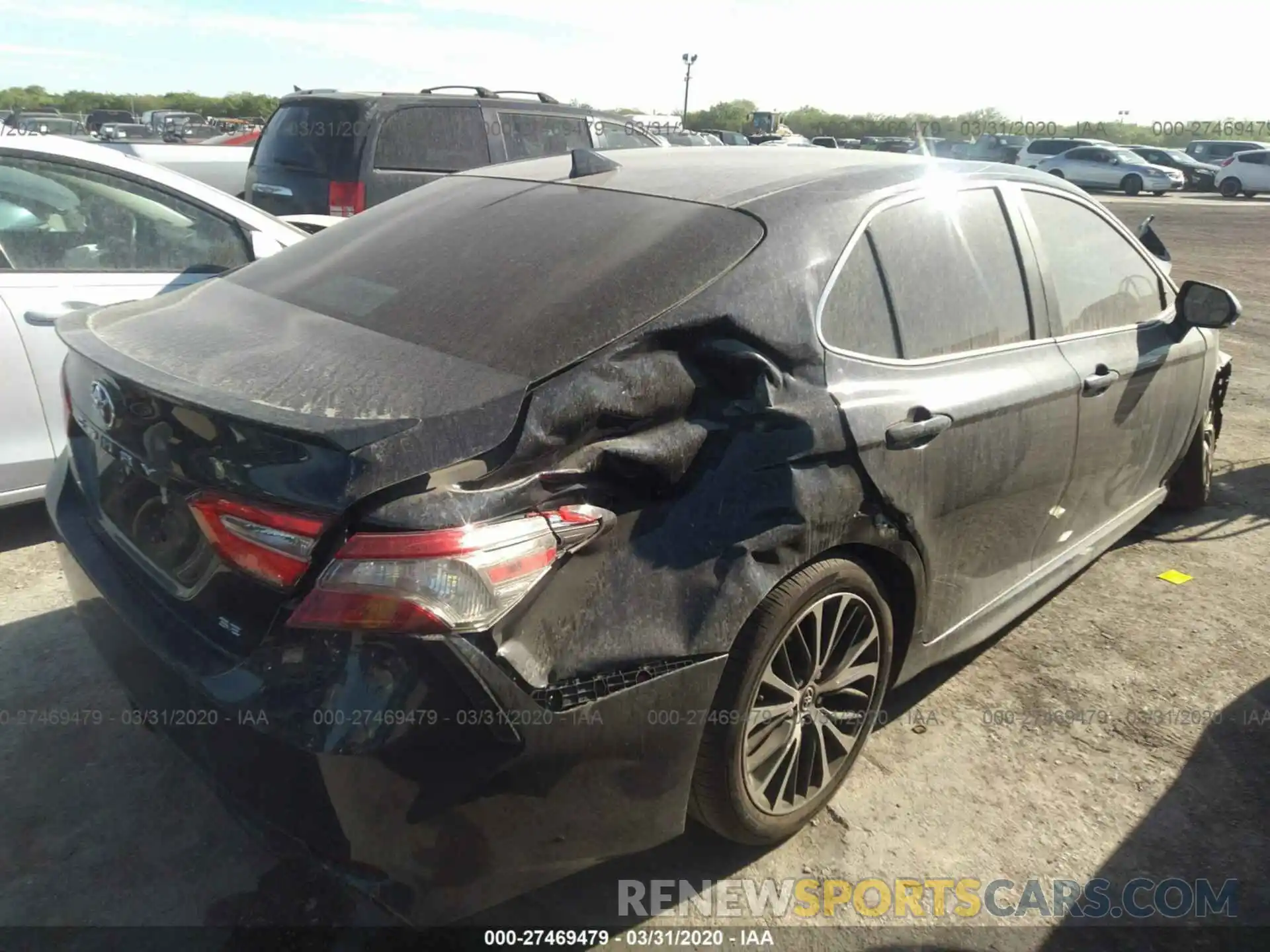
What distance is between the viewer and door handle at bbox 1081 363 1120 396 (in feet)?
10.8

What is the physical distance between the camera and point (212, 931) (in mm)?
2281

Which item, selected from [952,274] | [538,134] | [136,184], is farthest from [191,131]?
[952,274]

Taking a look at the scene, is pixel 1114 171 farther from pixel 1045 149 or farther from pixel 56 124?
pixel 56 124

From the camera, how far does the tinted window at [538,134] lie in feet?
29.3

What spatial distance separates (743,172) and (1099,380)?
4.82 ft

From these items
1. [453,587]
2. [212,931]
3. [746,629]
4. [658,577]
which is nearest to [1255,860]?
[746,629]

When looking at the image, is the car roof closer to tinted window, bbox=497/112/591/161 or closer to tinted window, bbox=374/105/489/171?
tinted window, bbox=374/105/489/171

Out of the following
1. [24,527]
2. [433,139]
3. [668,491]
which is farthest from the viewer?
[433,139]

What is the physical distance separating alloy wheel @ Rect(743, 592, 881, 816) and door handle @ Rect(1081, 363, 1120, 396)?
127cm

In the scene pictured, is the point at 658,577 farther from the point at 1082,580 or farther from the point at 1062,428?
the point at 1082,580

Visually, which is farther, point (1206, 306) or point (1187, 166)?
point (1187, 166)

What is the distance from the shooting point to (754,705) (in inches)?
92.6

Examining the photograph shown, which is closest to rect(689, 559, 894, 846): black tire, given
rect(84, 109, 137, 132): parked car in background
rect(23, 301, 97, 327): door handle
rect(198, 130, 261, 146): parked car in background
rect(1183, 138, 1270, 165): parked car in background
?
rect(23, 301, 97, 327): door handle

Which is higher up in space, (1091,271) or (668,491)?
(1091,271)
